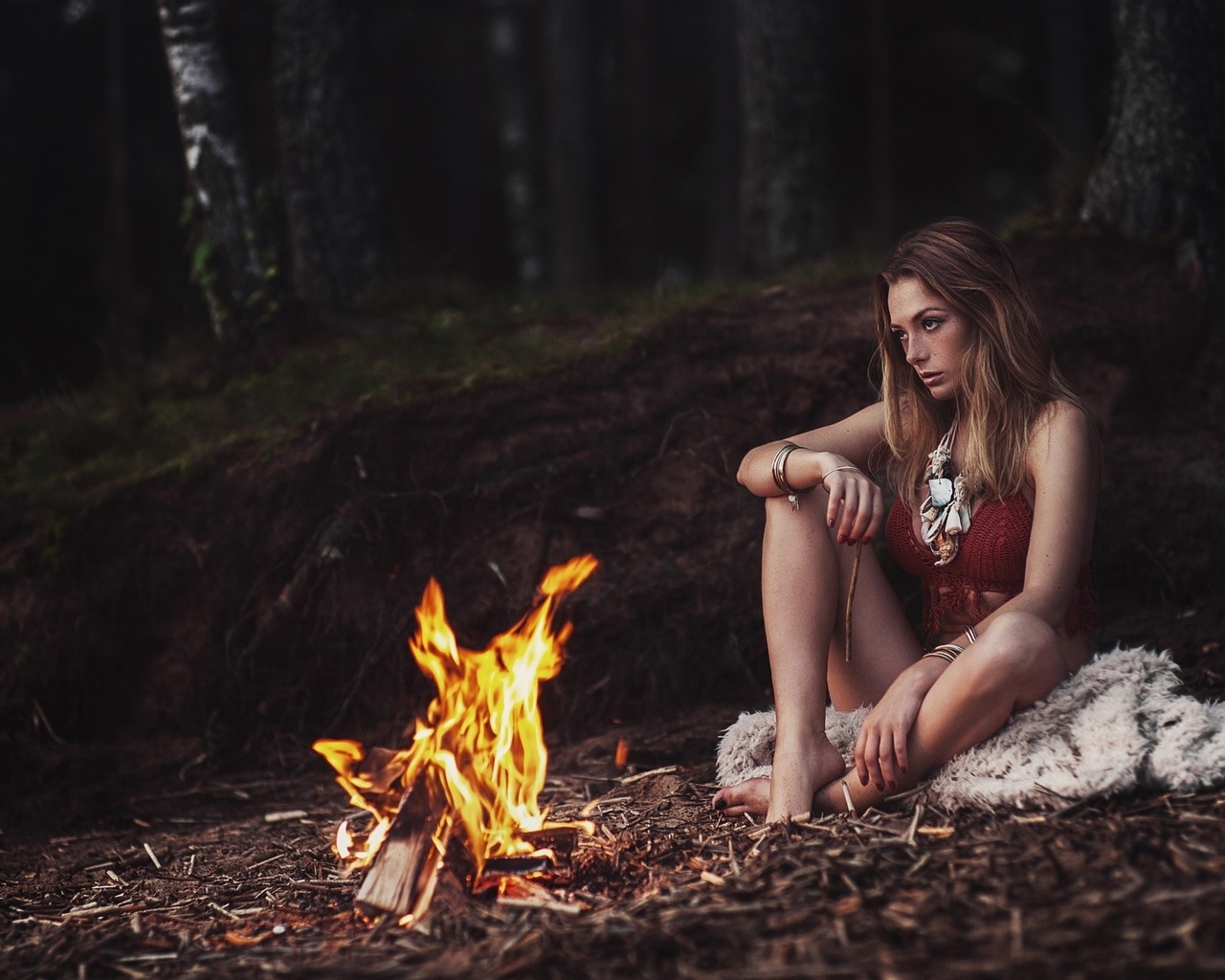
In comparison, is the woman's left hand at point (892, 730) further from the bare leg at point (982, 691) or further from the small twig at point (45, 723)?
the small twig at point (45, 723)

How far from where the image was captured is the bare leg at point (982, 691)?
9.93ft

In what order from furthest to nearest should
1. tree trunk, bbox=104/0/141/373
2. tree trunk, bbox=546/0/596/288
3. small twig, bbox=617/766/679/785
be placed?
tree trunk, bbox=104/0/141/373 → tree trunk, bbox=546/0/596/288 → small twig, bbox=617/766/679/785

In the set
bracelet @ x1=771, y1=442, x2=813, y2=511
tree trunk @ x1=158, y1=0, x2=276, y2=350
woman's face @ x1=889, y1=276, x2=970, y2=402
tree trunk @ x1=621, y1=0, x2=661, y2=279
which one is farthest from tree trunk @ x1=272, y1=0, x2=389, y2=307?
tree trunk @ x1=621, y1=0, x2=661, y2=279

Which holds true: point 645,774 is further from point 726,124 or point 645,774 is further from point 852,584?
point 726,124

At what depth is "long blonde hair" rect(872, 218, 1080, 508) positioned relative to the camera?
338 centimetres

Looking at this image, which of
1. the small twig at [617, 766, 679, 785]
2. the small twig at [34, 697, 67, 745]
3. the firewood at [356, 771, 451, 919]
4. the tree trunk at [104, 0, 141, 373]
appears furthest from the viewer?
the tree trunk at [104, 0, 141, 373]

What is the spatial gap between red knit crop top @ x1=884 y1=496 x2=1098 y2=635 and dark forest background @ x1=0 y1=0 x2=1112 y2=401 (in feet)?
25.4

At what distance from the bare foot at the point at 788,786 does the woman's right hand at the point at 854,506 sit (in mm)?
686

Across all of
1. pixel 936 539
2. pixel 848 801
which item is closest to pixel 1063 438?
pixel 936 539

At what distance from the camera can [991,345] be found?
3430 millimetres

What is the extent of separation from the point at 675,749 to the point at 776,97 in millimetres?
5297

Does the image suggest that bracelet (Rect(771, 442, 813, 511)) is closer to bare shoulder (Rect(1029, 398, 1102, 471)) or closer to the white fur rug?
bare shoulder (Rect(1029, 398, 1102, 471))

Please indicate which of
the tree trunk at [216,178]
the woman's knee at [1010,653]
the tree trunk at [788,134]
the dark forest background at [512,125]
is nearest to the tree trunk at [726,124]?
A: the dark forest background at [512,125]

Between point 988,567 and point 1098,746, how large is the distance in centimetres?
66
